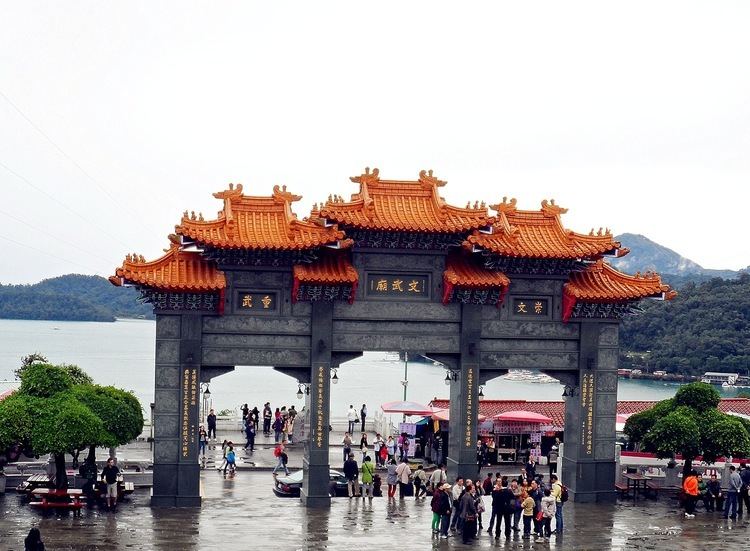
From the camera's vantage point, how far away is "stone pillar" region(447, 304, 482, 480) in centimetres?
2903

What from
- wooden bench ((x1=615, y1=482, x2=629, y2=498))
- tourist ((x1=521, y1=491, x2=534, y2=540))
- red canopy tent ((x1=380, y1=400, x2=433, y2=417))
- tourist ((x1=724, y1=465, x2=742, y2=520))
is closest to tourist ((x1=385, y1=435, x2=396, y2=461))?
red canopy tent ((x1=380, y1=400, x2=433, y2=417))

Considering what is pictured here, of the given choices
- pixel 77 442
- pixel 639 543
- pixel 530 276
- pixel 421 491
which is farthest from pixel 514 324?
pixel 77 442

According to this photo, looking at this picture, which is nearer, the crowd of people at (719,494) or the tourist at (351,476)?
the crowd of people at (719,494)

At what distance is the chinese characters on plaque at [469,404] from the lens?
95.5 feet

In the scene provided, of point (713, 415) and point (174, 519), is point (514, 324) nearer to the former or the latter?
point (713, 415)

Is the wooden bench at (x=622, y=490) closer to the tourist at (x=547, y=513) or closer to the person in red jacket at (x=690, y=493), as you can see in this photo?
the person in red jacket at (x=690, y=493)

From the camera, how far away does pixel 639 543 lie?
81.9 ft

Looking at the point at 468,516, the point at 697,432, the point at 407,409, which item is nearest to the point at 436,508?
the point at 468,516

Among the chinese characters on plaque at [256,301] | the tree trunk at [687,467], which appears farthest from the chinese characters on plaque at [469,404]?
the tree trunk at [687,467]

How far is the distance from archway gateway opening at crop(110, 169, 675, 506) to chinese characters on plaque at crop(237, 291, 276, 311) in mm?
36

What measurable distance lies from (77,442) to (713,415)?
17.2m

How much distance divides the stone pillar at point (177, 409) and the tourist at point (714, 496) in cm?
1365

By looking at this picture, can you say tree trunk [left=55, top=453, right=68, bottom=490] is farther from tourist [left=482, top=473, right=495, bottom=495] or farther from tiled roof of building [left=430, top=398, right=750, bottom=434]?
tiled roof of building [left=430, top=398, right=750, bottom=434]

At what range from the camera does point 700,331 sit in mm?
109562
